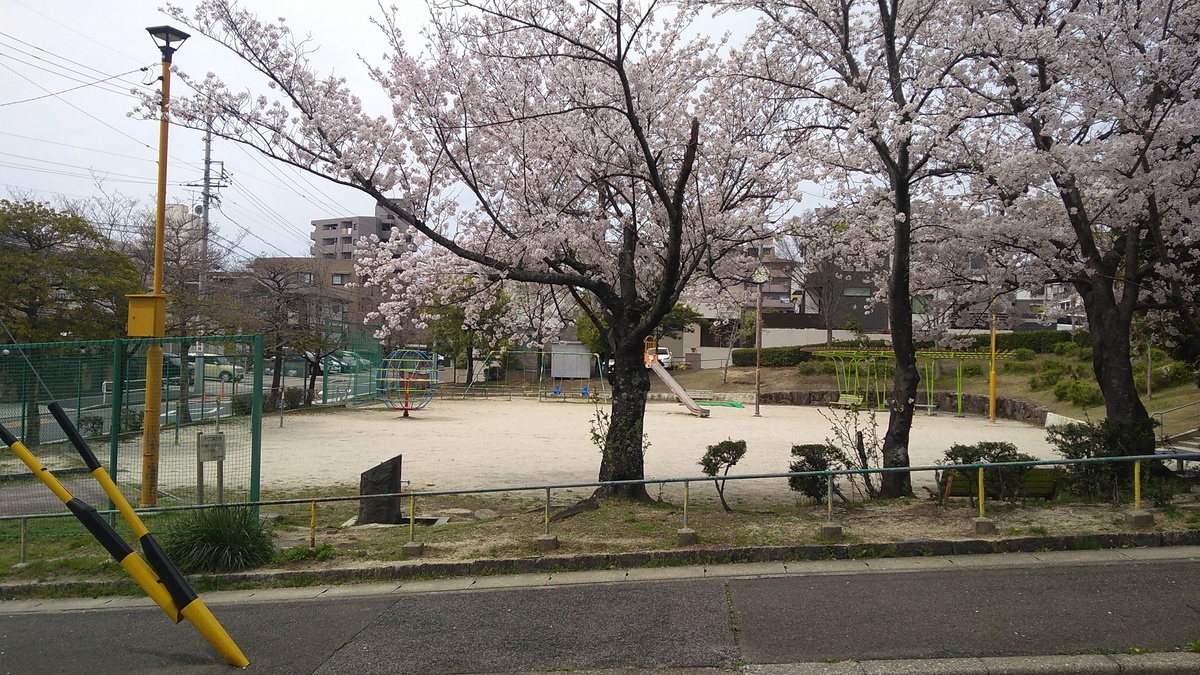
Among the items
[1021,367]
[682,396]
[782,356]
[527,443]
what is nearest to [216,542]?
[527,443]

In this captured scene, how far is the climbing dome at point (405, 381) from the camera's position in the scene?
102 ft

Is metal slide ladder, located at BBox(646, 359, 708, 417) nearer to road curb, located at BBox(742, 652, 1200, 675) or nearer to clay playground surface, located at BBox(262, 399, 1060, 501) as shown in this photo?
clay playground surface, located at BBox(262, 399, 1060, 501)

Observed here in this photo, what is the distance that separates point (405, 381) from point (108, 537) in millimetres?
26561

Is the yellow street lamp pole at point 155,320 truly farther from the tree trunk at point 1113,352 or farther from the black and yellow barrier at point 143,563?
the tree trunk at point 1113,352

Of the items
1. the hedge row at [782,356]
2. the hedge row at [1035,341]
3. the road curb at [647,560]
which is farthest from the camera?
the hedge row at [782,356]

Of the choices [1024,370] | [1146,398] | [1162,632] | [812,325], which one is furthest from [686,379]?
[1162,632]

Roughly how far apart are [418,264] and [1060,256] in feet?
31.1

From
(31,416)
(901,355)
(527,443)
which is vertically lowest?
(527,443)

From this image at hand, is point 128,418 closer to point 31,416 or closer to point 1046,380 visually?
point 31,416

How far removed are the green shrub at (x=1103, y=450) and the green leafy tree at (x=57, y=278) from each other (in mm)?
17783

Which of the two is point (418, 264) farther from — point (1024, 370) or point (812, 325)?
point (812, 325)

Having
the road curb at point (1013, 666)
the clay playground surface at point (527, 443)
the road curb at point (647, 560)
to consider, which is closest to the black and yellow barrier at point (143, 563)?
the road curb at point (647, 560)

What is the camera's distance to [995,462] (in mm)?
9219

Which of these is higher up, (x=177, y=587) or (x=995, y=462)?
(x=995, y=462)
